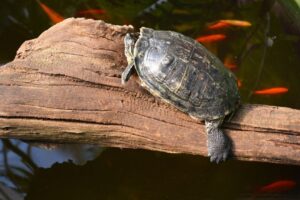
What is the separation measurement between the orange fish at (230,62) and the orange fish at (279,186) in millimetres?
1327

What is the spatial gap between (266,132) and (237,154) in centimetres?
21

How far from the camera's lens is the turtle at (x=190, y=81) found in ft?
7.95

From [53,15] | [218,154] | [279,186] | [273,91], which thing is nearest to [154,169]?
[218,154]

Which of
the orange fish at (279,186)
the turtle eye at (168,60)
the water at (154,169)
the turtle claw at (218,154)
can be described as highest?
the turtle eye at (168,60)

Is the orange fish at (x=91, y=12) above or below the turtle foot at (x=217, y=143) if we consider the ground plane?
above

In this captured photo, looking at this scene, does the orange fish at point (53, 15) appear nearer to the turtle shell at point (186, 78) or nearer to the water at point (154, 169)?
the water at point (154, 169)

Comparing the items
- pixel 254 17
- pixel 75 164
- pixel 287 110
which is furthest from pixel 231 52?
pixel 75 164

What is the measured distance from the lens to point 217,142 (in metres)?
2.37

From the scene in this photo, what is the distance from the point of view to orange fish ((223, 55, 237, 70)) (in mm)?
3900

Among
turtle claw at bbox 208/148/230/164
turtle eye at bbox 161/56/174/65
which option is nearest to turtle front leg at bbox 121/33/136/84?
turtle eye at bbox 161/56/174/65

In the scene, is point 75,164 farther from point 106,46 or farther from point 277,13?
point 277,13

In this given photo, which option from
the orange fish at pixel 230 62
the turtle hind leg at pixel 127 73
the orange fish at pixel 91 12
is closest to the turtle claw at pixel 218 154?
the turtle hind leg at pixel 127 73

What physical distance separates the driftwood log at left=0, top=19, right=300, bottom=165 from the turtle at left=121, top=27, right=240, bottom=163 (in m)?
0.07

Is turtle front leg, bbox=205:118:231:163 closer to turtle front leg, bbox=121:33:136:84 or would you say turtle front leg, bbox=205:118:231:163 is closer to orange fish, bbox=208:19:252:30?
turtle front leg, bbox=121:33:136:84
